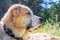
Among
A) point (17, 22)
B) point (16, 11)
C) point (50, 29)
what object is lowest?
point (50, 29)

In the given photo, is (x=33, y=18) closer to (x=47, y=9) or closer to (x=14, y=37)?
(x=14, y=37)

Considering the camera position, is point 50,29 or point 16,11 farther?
point 50,29

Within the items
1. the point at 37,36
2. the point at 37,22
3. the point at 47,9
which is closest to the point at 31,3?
the point at 47,9

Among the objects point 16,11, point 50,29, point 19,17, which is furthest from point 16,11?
point 50,29

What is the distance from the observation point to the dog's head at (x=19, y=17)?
6102 mm

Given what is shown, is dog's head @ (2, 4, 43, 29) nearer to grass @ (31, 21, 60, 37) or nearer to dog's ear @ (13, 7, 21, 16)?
dog's ear @ (13, 7, 21, 16)

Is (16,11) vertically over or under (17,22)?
over

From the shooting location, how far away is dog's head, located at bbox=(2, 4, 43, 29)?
6.10 meters

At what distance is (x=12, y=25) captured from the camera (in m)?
6.06

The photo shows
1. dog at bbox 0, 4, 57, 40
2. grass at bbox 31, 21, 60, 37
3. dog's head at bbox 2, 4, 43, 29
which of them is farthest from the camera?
grass at bbox 31, 21, 60, 37

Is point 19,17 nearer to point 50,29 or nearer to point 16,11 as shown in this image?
point 16,11

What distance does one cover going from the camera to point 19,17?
621cm

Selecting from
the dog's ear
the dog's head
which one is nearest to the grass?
the dog's head

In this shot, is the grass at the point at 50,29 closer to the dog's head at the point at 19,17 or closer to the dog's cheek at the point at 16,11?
the dog's head at the point at 19,17
